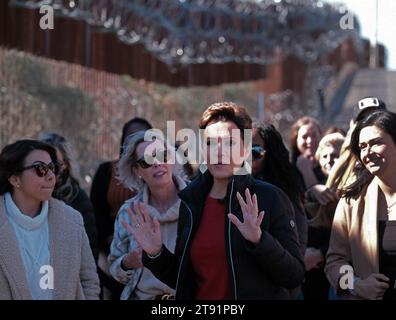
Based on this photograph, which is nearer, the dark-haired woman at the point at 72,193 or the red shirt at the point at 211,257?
the red shirt at the point at 211,257

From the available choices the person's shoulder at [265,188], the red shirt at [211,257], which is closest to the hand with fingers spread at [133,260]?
the red shirt at [211,257]

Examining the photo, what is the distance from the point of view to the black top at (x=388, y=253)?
18.1ft

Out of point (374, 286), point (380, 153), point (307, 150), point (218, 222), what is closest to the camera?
point (218, 222)

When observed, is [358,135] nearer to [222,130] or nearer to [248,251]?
[222,130]

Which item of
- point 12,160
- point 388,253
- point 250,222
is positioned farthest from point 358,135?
point 12,160

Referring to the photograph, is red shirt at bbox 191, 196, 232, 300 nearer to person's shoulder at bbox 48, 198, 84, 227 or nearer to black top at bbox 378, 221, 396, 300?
black top at bbox 378, 221, 396, 300

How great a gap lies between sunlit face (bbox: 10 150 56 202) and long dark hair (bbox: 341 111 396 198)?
4.91 ft

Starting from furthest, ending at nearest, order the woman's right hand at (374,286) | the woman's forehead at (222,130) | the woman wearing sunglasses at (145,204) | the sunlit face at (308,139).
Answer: the sunlit face at (308,139), the woman wearing sunglasses at (145,204), the woman's right hand at (374,286), the woman's forehead at (222,130)

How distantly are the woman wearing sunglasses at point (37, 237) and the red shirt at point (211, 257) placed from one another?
3.06 feet

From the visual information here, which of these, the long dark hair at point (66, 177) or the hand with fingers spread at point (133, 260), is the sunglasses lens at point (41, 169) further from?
the long dark hair at point (66, 177)

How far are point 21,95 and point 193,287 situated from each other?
22.6 feet

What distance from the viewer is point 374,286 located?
5.50 m

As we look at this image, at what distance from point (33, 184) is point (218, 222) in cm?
121

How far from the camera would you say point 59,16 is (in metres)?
11.4
